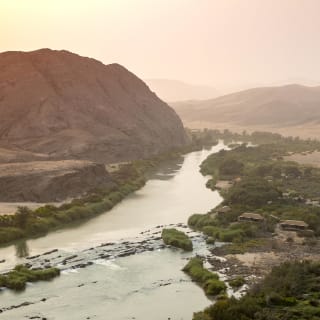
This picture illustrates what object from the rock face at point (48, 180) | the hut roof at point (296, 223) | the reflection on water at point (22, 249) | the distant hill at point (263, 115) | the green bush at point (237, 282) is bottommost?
the green bush at point (237, 282)

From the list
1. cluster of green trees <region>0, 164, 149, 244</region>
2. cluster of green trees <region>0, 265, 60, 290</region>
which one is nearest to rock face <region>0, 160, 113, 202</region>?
cluster of green trees <region>0, 164, 149, 244</region>

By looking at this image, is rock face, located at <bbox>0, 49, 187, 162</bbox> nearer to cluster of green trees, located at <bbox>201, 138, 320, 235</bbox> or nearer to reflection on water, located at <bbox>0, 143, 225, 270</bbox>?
reflection on water, located at <bbox>0, 143, 225, 270</bbox>

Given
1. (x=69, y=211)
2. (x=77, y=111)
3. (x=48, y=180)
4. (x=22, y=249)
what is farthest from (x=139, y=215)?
(x=77, y=111)

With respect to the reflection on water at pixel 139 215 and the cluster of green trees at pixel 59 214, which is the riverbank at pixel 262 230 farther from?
the cluster of green trees at pixel 59 214

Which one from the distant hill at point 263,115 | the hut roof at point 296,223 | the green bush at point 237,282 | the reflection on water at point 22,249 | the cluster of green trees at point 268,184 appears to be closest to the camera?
the green bush at point 237,282

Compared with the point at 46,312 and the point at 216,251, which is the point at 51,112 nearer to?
the point at 216,251

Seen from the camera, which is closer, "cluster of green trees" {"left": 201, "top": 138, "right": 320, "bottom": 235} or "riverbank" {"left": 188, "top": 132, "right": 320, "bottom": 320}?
"riverbank" {"left": 188, "top": 132, "right": 320, "bottom": 320}

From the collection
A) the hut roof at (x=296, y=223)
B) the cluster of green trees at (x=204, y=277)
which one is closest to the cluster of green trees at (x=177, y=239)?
the cluster of green trees at (x=204, y=277)

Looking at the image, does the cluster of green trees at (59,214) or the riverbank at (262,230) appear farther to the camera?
the cluster of green trees at (59,214)

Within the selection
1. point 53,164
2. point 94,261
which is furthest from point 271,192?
point 53,164
